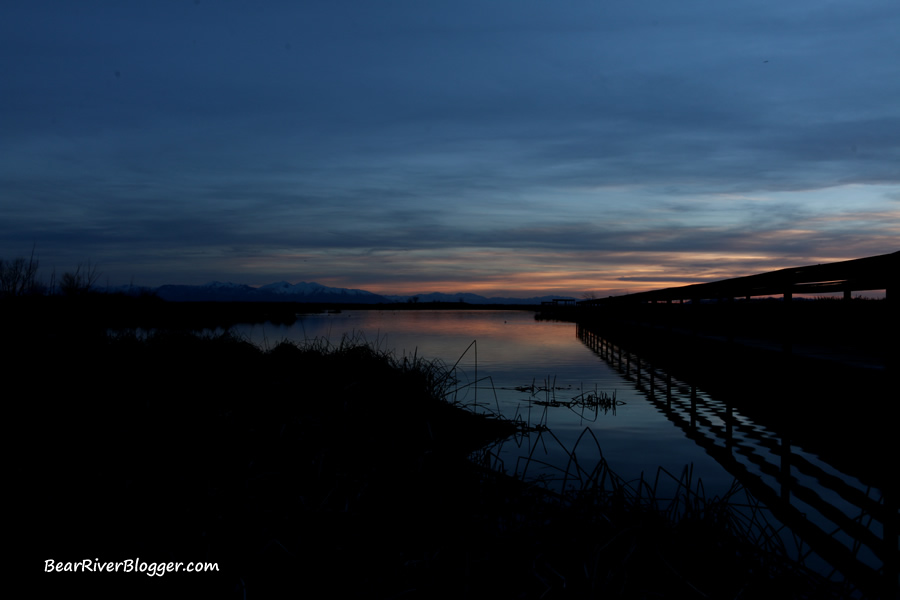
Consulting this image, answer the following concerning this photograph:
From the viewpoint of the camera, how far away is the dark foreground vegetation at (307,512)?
12.4ft

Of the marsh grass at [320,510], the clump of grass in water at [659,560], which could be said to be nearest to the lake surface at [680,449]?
the clump of grass in water at [659,560]

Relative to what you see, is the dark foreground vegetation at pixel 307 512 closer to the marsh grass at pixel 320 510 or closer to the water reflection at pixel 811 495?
the marsh grass at pixel 320 510

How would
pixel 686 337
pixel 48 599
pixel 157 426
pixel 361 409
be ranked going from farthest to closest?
pixel 686 337 → pixel 361 409 → pixel 157 426 → pixel 48 599

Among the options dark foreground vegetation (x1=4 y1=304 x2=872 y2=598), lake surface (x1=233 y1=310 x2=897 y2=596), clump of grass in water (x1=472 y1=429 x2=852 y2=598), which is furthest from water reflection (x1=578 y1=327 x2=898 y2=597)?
dark foreground vegetation (x1=4 y1=304 x2=872 y2=598)

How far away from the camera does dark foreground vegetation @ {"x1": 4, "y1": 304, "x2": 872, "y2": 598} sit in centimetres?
378

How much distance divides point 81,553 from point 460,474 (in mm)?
3288

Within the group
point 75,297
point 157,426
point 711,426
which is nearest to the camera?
point 157,426

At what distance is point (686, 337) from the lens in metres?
17.3

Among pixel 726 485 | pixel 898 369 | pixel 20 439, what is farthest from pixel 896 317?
pixel 20 439

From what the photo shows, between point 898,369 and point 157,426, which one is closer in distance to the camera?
point 898,369

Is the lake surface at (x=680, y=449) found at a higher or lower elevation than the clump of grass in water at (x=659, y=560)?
lower

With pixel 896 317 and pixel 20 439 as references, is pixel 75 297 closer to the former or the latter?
pixel 20 439

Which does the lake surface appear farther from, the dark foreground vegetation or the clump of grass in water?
the dark foreground vegetation

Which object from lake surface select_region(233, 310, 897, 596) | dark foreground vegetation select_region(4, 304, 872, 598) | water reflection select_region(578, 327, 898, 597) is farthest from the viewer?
lake surface select_region(233, 310, 897, 596)
